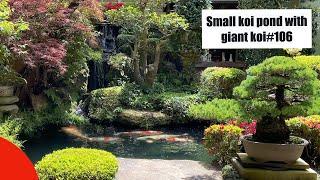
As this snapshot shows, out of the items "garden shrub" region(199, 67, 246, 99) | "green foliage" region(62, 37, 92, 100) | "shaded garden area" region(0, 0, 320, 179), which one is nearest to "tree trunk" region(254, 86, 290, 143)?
"shaded garden area" region(0, 0, 320, 179)

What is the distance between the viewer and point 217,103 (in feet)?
23.1

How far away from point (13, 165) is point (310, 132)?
7.26m

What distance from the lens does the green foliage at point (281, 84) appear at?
248 inches

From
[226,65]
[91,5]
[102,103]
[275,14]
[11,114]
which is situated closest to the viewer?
[275,14]

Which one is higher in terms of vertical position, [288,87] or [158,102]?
[288,87]

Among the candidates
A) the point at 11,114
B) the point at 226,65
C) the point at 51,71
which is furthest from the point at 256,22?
the point at 226,65

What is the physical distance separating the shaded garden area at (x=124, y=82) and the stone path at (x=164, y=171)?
642 mm

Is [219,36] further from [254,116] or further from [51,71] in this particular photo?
[51,71]

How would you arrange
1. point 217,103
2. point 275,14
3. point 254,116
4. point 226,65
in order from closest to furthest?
point 275,14 → point 254,116 → point 217,103 → point 226,65

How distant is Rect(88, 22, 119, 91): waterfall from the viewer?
19.5 metres

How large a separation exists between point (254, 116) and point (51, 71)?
1032cm

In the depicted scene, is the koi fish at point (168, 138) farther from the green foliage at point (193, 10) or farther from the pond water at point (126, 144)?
the green foliage at point (193, 10)

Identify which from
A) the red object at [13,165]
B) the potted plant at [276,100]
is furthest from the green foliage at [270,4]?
the red object at [13,165]

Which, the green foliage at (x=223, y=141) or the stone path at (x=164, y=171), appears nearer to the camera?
the stone path at (x=164, y=171)
